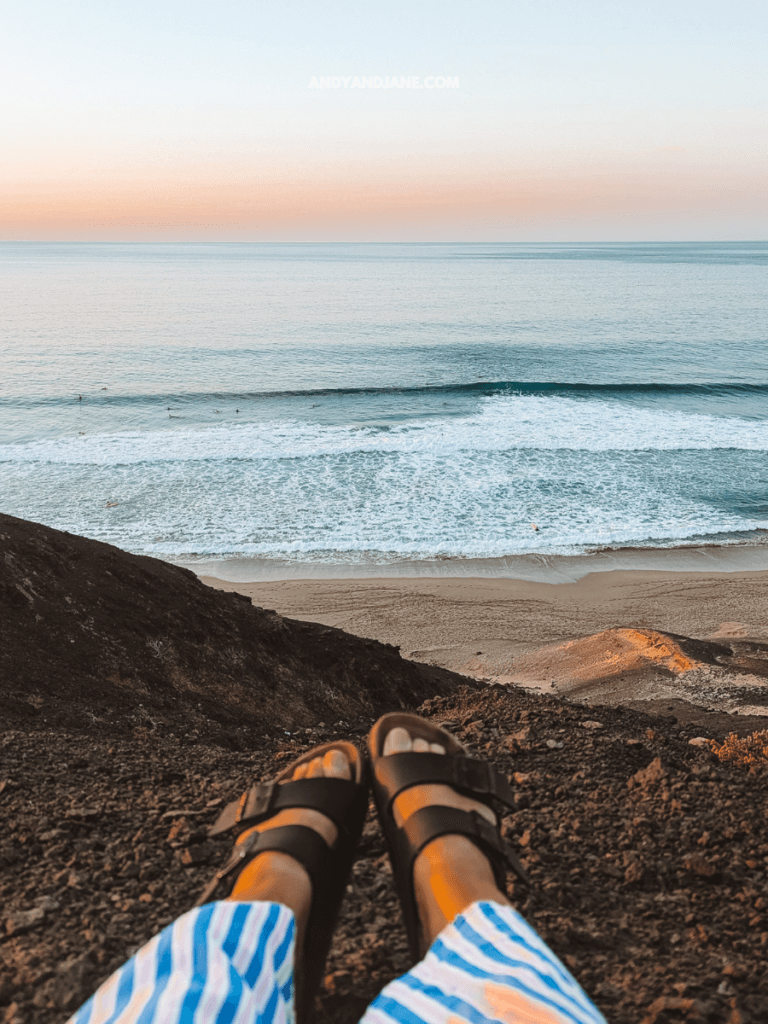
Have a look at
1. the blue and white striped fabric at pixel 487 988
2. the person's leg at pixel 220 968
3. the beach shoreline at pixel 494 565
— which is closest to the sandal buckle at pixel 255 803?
the person's leg at pixel 220 968

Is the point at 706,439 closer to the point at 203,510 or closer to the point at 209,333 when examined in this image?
the point at 203,510

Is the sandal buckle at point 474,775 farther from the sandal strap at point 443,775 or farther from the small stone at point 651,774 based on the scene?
the small stone at point 651,774

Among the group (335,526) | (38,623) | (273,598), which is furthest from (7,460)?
(38,623)

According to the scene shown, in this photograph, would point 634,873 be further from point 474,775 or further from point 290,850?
point 290,850

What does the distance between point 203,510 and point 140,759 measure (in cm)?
982

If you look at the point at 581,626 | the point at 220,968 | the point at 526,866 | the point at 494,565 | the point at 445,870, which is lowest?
the point at 581,626

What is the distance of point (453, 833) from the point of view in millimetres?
1891

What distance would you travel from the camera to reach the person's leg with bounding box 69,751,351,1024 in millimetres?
1215

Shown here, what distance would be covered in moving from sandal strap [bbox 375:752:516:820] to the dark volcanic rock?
4.85 ft

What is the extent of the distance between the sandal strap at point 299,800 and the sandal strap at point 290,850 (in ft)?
0.34

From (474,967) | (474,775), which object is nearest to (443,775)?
(474,775)

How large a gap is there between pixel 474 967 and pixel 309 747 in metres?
2.00

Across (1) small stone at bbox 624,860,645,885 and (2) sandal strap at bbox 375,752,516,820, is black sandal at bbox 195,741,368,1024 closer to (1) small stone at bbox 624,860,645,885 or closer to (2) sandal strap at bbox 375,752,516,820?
(2) sandal strap at bbox 375,752,516,820

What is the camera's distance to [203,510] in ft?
40.3
